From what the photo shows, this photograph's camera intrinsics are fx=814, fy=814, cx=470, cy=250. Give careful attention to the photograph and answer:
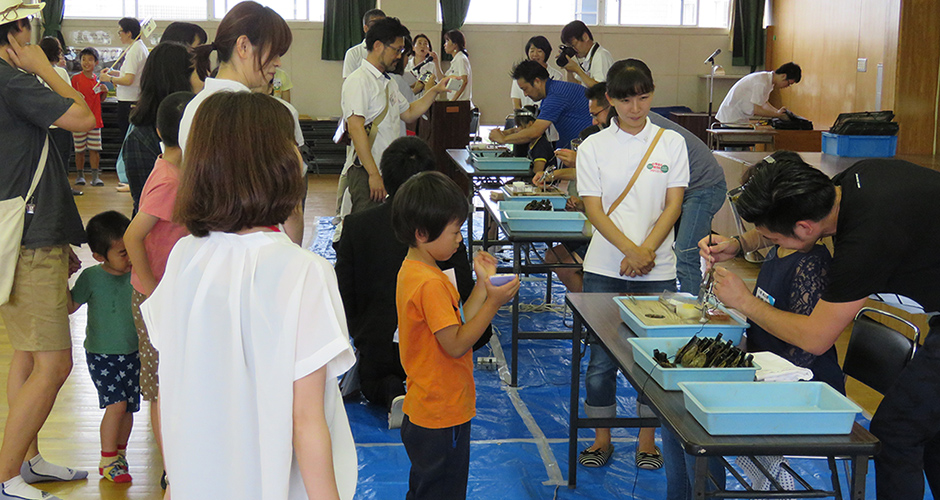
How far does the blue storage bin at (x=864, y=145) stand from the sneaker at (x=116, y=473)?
197 inches

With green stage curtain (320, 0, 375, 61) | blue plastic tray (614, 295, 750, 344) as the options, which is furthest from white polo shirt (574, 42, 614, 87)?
green stage curtain (320, 0, 375, 61)

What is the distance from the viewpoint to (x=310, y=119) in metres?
10.5

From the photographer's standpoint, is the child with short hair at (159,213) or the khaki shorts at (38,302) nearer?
the child with short hair at (159,213)

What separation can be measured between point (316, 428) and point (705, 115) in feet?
33.0

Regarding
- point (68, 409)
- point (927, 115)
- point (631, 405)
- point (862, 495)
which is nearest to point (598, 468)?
point (631, 405)

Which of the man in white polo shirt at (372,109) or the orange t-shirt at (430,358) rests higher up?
the man in white polo shirt at (372,109)

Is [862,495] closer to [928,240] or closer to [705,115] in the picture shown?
[928,240]

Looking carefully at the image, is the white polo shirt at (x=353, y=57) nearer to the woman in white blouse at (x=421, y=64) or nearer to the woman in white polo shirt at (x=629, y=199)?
the woman in white blouse at (x=421, y=64)

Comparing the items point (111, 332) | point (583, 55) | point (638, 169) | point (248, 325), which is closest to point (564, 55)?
point (583, 55)

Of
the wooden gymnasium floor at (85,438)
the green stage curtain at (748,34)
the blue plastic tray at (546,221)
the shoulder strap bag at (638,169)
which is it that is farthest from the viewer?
the green stage curtain at (748,34)

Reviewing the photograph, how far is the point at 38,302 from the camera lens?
7.75ft

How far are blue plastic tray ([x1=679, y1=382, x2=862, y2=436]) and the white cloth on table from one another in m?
0.70

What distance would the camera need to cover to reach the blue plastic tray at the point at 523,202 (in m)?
3.76

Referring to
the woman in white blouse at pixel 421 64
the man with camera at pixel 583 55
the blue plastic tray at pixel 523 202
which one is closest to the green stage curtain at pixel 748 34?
the woman in white blouse at pixel 421 64
